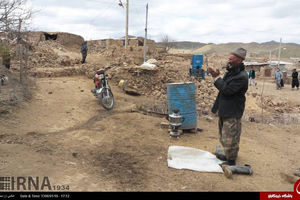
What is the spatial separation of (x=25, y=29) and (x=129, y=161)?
4.76 meters

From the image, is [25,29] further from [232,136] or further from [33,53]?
[33,53]

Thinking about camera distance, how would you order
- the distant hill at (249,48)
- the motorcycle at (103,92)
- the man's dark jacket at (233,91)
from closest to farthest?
the man's dark jacket at (233,91) → the motorcycle at (103,92) → the distant hill at (249,48)

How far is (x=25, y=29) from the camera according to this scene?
6359 mm

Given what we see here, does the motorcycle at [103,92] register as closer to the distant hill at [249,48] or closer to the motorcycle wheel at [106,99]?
the motorcycle wheel at [106,99]

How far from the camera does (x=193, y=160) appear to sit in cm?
394

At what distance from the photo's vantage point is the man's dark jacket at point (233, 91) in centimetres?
345

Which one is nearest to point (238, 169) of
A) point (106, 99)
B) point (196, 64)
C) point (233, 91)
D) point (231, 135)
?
point (231, 135)

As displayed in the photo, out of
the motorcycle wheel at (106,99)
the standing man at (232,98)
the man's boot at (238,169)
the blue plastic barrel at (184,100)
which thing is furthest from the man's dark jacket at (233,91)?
the motorcycle wheel at (106,99)

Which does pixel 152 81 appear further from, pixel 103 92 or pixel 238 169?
pixel 238 169

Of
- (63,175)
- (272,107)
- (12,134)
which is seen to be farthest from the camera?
(272,107)

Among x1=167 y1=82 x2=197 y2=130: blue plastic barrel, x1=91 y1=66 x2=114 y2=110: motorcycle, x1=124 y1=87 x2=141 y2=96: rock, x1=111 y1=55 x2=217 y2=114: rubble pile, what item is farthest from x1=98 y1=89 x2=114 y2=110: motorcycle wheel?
x1=111 y1=55 x2=217 y2=114: rubble pile

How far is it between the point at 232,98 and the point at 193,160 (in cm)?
116

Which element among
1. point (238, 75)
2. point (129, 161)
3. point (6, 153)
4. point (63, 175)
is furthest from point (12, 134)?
point (238, 75)

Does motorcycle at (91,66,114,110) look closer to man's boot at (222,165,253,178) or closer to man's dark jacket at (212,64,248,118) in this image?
man's dark jacket at (212,64,248,118)
